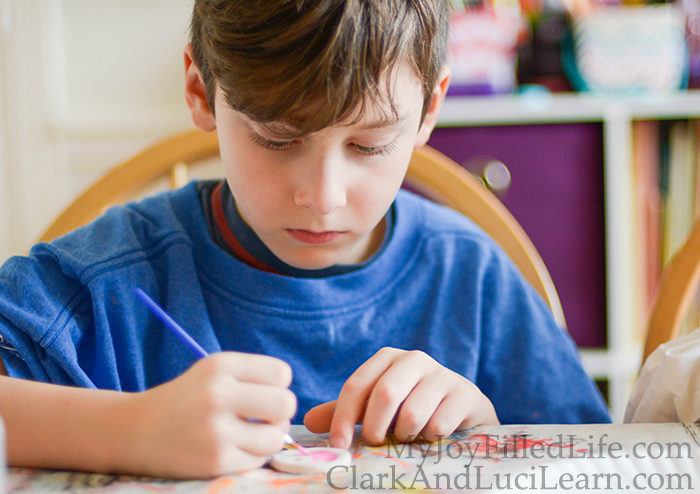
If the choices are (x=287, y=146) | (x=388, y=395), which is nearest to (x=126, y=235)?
(x=287, y=146)

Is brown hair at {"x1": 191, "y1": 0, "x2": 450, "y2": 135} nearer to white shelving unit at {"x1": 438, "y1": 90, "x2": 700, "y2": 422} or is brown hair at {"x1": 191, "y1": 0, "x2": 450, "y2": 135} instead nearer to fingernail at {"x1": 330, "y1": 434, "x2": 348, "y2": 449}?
fingernail at {"x1": 330, "y1": 434, "x2": 348, "y2": 449}

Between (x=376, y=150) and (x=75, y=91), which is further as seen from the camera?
(x=75, y=91)

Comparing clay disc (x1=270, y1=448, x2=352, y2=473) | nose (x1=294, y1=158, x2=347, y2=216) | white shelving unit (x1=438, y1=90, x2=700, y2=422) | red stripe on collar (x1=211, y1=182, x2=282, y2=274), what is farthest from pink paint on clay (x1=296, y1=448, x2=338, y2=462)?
white shelving unit (x1=438, y1=90, x2=700, y2=422)

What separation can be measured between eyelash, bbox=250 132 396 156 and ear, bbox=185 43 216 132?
105 millimetres

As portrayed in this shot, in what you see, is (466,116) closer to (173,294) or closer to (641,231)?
(641,231)

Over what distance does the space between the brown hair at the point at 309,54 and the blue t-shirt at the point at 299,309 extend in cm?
20

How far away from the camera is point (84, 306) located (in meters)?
0.52

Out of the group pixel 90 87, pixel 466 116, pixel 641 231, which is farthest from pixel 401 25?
pixel 90 87

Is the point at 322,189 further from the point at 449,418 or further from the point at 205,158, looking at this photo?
the point at 205,158

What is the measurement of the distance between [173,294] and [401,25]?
32cm

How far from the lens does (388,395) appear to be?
38cm

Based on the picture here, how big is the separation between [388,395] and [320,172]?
16 centimetres

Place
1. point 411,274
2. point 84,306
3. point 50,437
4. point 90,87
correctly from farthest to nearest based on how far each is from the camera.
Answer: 1. point 90,87
2. point 411,274
3. point 84,306
4. point 50,437

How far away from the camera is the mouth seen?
50cm
